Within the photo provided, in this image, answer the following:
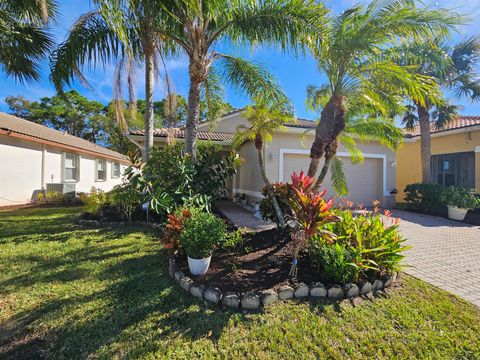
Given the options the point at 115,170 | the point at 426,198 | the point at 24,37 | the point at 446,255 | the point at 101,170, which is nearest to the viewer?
the point at 446,255

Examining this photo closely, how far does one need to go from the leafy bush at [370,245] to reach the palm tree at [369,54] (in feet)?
5.71

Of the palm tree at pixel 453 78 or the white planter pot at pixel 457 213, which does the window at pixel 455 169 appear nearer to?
the palm tree at pixel 453 78

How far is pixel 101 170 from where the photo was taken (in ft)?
63.8

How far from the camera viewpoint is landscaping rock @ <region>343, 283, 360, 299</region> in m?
3.55

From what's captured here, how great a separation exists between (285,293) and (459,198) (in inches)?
417

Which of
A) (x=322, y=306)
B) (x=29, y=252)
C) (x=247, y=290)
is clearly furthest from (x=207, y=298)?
(x=29, y=252)

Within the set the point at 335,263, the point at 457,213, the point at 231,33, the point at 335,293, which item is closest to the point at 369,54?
the point at 231,33

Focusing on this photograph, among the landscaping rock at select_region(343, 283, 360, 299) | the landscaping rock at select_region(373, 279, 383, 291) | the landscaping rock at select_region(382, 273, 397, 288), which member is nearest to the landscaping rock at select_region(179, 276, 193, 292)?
the landscaping rock at select_region(343, 283, 360, 299)

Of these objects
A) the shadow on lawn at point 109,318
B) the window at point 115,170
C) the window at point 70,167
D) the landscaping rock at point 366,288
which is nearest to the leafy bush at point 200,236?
the shadow on lawn at point 109,318

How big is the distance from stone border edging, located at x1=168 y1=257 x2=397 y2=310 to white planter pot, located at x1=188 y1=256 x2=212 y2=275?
235 millimetres

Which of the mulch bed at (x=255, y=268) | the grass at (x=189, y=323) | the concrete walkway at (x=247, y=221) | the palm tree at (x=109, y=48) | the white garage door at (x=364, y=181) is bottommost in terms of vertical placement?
the grass at (x=189, y=323)

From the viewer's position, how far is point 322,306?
332cm

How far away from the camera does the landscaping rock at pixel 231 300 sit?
329 cm

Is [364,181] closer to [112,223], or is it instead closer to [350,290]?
[350,290]
